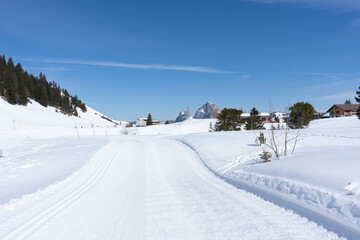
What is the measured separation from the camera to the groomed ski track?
4223 millimetres

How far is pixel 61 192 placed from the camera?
7246 millimetres

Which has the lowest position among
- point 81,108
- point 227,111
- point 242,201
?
point 242,201

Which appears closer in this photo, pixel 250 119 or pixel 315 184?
pixel 315 184

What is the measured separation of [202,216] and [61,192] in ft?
16.7

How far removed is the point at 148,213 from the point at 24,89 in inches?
3203

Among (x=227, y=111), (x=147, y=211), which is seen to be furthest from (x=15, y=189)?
(x=227, y=111)

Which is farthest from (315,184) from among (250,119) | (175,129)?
(175,129)

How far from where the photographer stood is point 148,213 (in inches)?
211

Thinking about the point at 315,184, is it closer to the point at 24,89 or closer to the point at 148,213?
the point at 148,213

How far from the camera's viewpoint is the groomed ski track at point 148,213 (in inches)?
166

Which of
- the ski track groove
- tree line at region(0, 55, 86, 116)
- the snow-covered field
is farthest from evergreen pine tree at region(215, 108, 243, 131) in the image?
tree line at region(0, 55, 86, 116)

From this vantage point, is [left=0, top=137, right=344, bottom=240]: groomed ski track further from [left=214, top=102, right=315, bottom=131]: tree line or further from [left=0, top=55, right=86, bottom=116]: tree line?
[left=0, top=55, right=86, bottom=116]: tree line

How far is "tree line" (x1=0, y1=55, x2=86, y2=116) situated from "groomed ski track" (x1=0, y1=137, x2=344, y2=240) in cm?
7518

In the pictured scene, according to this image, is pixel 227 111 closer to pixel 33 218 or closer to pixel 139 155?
pixel 139 155
